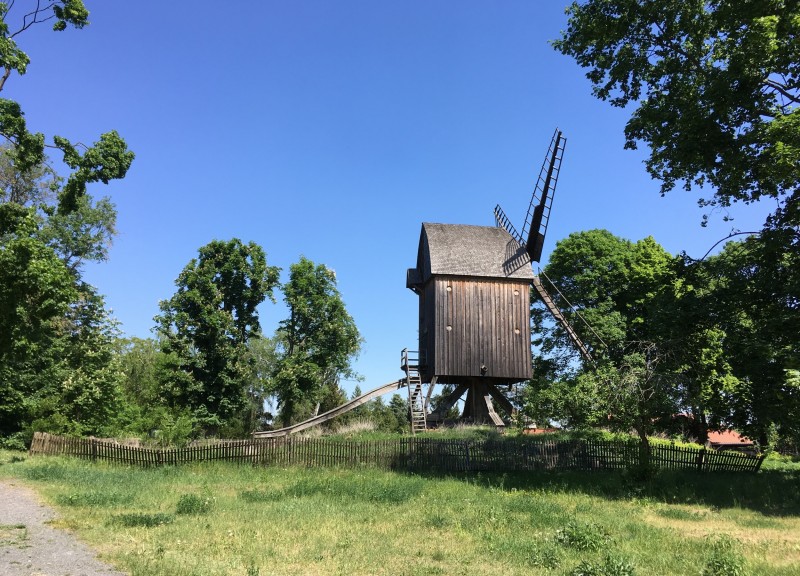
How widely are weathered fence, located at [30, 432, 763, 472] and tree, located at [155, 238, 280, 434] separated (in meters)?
12.7

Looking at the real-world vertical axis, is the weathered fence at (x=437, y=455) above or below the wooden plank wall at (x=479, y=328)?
below

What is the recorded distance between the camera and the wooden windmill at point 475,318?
94.3 ft

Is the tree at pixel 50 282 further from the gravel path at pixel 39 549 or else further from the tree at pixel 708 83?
the tree at pixel 708 83

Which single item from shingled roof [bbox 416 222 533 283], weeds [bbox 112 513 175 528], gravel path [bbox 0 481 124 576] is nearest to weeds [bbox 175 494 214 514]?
weeds [bbox 112 513 175 528]

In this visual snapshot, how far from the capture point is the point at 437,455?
69.5ft

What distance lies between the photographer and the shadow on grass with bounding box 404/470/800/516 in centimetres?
1548

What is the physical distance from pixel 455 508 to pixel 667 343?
1008cm

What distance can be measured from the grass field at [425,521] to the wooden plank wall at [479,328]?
9.41m

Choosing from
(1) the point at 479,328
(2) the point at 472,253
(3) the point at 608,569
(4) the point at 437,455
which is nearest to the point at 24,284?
(4) the point at 437,455

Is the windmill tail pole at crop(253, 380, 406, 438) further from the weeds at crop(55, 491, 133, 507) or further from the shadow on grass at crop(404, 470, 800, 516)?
the weeds at crop(55, 491, 133, 507)

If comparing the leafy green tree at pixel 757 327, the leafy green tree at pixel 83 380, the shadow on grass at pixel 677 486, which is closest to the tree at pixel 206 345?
the leafy green tree at pixel 83 380

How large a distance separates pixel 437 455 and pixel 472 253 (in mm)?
12685

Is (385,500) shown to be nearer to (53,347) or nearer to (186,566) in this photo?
(186,566)

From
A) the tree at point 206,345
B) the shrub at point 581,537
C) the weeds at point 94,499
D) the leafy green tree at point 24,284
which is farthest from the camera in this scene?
the tree at point 206,345
